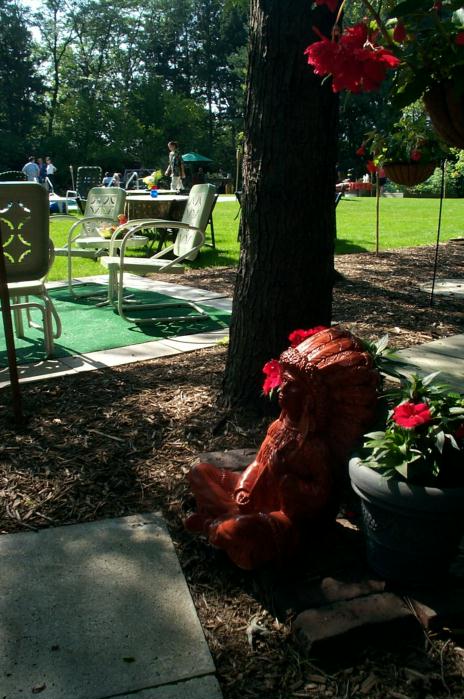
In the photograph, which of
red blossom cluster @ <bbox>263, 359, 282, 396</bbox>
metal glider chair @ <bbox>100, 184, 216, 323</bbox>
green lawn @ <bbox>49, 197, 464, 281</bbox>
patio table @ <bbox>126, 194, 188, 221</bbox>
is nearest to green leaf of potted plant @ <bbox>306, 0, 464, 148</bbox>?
red blossom cluster @ <bbox>263, 359, 282, 396</bbox>

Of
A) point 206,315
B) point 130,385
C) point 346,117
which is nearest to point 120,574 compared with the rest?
point 130,385

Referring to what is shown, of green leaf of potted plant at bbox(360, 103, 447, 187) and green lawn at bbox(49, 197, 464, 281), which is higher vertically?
green leaf of potted plant at bbox(360, 103, 447, 187)

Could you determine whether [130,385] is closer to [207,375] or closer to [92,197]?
[207,375]

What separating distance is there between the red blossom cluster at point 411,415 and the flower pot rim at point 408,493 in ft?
0.56

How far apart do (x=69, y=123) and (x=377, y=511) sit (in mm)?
46411

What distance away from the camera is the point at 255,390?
3.29 metres

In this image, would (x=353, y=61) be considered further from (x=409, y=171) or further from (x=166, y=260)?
(x=409, y=171)

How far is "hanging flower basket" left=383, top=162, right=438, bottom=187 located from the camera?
21.5 ft

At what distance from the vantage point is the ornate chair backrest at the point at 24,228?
3.99 metres

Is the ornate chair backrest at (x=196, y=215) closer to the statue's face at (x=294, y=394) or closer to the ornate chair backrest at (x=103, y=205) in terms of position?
the ornate chair backrest at (x=103, y=205)

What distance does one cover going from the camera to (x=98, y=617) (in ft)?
6.53

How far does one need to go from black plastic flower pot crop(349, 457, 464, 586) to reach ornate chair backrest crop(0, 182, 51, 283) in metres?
2.84

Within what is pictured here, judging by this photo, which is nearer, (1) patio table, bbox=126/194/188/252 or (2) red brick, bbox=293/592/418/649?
(2) red brick, bbox=293/592/418/649

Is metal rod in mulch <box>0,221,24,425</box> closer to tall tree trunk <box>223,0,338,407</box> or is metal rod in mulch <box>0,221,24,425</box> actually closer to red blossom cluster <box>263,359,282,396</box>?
tall tree trunk <box>223,0,338,407</box>
